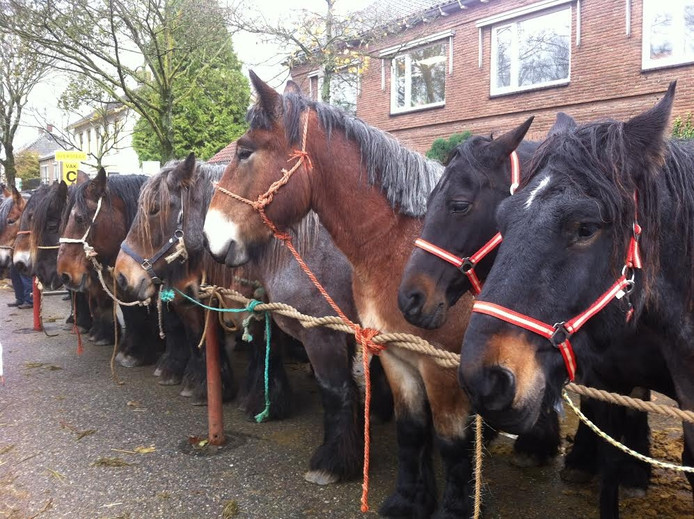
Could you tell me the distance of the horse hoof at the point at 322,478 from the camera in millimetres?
3164

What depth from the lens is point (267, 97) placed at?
99.3 inches

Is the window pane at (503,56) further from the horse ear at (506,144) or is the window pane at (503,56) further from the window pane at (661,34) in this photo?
the horse ear at (506,144)

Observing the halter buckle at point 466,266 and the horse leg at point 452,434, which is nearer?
the halter buckle at point 466,266

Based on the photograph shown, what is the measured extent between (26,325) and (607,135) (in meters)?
9.62

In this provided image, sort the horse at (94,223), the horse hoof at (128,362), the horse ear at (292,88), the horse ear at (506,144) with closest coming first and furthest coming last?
the horse ear at (506,144)
the horse ear at (292,88)
the horse at (94,223)
the horse hoof at (128,362)

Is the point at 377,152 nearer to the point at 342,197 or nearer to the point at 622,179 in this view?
the point at 342,197

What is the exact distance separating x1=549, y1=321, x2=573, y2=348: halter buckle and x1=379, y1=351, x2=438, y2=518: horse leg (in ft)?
4.48

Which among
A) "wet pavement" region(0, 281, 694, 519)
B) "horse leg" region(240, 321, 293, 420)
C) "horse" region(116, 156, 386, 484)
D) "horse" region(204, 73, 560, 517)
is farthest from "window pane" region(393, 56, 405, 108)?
"horse" region(204, 73, 560, 517)

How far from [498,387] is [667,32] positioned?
38.1ft

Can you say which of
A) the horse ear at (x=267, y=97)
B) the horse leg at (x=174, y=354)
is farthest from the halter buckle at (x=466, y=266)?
the horse leg at (x=174, y=354)

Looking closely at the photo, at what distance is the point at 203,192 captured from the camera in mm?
4148

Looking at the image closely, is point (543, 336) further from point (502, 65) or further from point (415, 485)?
point (502, 65)

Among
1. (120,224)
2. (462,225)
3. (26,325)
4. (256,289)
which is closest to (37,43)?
(26,325)

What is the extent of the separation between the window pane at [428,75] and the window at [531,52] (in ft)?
5.19
